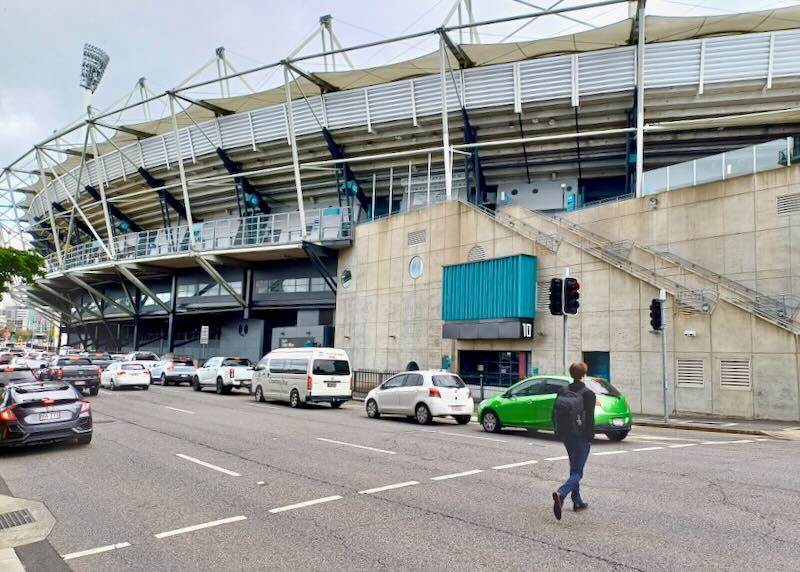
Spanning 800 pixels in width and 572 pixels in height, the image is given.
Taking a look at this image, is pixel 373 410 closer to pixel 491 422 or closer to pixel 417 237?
pixel 491 422

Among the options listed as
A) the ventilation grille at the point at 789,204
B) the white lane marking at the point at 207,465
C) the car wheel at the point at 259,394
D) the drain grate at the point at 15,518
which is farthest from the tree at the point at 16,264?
the ventilation grille at the point at 789,204

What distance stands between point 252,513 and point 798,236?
2159 cm

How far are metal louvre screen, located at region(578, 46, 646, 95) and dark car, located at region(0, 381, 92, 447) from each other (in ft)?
89.9

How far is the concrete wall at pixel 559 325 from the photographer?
18625 millimetres

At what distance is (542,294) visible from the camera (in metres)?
25.4

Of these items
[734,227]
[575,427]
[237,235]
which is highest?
[237,235]

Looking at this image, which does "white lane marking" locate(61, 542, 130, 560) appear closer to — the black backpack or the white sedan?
the black backpack

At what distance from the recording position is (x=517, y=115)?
1303 inches

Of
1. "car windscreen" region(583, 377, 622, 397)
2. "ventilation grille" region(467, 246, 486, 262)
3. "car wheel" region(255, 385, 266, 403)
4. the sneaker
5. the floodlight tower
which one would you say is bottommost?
"car wheel" region(255, 385, 266, 403)

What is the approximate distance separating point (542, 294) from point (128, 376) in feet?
65.6

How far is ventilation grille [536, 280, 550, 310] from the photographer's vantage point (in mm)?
25141

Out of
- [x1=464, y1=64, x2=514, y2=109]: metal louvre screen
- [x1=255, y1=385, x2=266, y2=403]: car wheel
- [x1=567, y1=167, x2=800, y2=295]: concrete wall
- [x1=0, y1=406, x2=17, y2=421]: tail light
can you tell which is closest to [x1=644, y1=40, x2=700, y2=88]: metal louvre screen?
[x1=464, y1=64, x2=514, y2=109]: metal louvre screen

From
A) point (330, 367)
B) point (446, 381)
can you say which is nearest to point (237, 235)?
point (330, 367)

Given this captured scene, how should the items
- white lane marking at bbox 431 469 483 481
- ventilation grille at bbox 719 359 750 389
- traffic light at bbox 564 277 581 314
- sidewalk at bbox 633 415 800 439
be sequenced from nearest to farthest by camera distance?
white lane marking at bbox 431 469 483 481 → sidewalk at bbox 633 415 800 439 → traffic light at bbox 564 277 581 314 → ventilation grille at bbox 719 359 750 389
